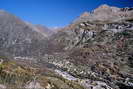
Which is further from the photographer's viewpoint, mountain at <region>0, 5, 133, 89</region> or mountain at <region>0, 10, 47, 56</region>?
mountain at <region>0, 10, 47, 56</region>

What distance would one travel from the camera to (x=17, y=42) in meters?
70.1

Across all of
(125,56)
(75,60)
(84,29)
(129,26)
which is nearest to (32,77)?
(75,60)

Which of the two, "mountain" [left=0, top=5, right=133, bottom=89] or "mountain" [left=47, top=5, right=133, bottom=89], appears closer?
"mountain" [left=0, top=5, right=133, bottom=89]

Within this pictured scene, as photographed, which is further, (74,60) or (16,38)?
(16,38)

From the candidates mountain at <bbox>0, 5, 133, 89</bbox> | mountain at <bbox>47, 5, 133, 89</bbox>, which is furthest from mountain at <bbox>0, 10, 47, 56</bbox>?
mountain at <bbox>47, 5, 133, 89</bbox>

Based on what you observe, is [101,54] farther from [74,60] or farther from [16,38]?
[16,38]

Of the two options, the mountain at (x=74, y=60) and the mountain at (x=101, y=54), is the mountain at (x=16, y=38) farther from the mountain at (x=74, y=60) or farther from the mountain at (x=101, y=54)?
the mountain at (x=101, y=54)

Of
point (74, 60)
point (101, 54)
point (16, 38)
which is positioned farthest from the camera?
point (16, 38)

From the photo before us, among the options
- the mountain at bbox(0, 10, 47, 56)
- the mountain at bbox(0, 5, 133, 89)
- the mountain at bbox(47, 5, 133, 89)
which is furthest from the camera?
the mountain at bbox(0, 10, 47, 56)

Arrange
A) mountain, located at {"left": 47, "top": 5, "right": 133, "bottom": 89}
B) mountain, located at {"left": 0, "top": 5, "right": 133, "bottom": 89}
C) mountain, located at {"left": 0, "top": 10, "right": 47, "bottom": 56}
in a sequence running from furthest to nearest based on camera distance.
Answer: mountain, located at {"left": 0, "top": 10, "right": 47, "bottom": 56}, mountain, located at {"left": 47, "top": 5, "right": 133, "bottom": 89}, mountain, located at {"left": 0, "top": 5, "right": 133, "bottom": 89}

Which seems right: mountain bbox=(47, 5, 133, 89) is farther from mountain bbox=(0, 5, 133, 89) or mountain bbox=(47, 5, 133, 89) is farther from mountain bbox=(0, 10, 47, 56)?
mountain bbox=(0, 10, 47, 56)

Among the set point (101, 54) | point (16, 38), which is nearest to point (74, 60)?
point (101, 54)

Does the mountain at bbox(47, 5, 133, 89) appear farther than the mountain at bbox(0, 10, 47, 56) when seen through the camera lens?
No

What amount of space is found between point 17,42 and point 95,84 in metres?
51.0
